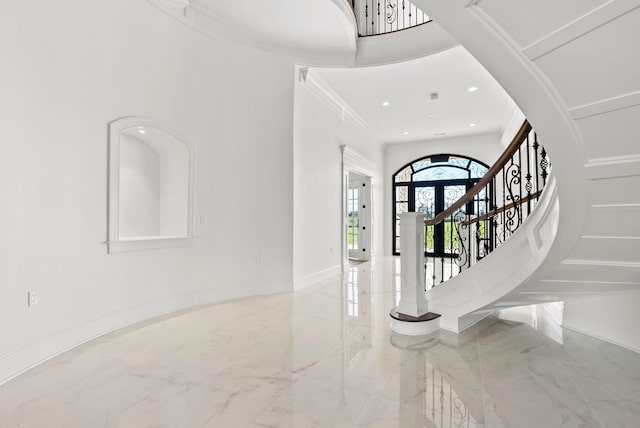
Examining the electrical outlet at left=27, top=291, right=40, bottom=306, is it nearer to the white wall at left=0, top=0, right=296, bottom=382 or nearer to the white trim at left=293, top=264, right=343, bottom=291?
the white wall at left=0, top=0, right=296, bottom=382

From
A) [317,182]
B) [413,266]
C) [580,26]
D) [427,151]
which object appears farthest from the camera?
[427,151]

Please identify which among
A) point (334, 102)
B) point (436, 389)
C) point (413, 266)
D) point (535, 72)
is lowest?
point (436, 389)

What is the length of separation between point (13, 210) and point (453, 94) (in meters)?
5.95

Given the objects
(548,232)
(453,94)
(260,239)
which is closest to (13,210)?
(260,239)

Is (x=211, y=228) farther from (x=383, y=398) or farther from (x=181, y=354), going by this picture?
(x=383, y=398)

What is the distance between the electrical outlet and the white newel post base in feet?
9.52

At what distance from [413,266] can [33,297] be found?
310cm

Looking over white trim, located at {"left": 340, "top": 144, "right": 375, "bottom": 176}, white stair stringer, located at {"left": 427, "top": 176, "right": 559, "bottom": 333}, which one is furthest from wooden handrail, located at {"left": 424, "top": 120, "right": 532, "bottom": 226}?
white trim, located at {"left": 340, "top": 144, "right": 375, "bottom": 176}

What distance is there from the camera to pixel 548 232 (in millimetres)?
2143

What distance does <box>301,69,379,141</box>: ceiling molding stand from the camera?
5246 millimetres

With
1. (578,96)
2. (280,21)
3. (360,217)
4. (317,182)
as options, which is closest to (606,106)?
(578,96)

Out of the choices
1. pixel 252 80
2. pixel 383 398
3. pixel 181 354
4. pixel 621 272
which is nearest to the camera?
pixel 383 398

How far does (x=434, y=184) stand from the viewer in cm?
921

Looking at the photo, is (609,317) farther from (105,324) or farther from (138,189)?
(138,189)
